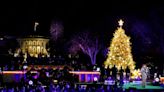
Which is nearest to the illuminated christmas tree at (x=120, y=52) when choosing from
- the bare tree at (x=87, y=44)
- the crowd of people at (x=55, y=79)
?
the crowd of people at (x=55, y=79)

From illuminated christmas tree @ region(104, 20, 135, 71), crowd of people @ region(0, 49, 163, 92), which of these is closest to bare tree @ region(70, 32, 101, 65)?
illuminated christmas tree @ region(104, 20, 135, 71)

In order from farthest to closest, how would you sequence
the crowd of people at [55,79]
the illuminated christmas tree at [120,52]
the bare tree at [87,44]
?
1. the bare tree at [87,44]
2. the illuminated christmas tree at [120,52]
3. the crowd of people at [55,79]

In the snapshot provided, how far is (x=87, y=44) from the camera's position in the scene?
73188 millimetres

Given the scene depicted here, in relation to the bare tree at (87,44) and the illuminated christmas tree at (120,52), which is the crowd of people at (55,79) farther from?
the bare tree at (87,44)

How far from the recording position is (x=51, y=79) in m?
32.2

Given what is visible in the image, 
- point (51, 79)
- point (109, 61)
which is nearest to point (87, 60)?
point (109, 61)

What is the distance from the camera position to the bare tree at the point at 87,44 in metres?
71.2

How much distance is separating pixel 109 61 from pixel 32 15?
131 ft

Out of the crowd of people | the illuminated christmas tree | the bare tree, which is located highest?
the bare tree

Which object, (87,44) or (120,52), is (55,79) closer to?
(120,52)

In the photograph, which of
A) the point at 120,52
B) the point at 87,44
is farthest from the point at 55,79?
the point at 87,44

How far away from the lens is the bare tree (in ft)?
234

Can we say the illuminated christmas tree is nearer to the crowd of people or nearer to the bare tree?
the crowd of people

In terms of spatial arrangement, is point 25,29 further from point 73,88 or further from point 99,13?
point 73,88
